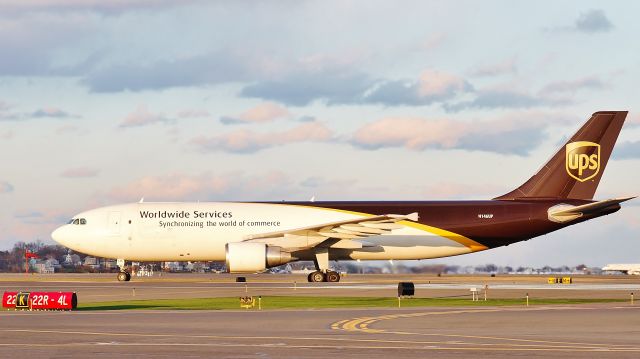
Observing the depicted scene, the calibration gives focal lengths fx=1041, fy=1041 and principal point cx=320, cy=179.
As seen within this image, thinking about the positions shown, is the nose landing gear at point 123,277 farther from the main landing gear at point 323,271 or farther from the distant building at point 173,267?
the distant building at point 173,267

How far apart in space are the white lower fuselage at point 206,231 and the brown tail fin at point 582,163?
729cm

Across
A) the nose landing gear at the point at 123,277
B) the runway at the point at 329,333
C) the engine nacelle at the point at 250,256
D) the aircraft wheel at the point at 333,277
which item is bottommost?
the runway at the point at 329,333

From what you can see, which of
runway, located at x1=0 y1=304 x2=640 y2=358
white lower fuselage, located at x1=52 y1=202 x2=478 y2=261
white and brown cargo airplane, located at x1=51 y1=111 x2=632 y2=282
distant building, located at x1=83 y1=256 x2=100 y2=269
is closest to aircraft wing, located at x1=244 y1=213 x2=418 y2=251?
white and brown cargo airplane, located at x1=51 y1=111 x2=632 y2=282

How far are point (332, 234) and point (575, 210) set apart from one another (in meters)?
16.0

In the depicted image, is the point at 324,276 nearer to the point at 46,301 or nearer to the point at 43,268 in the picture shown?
the point at 46,301

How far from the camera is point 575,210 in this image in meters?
67.9

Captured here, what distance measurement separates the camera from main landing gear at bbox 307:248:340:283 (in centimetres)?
6738

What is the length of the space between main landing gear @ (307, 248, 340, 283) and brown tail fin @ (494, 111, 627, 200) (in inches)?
559

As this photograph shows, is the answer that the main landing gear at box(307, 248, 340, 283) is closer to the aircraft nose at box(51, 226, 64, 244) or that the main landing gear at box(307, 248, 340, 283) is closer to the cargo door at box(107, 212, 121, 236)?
the cargo door at box(107, 212, 121, 236)

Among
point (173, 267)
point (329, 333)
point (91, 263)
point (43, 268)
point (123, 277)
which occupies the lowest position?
point (329, 333)

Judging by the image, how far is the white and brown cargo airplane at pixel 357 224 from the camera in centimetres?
6725

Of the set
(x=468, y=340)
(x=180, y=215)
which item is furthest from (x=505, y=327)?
(x=180, y=215)

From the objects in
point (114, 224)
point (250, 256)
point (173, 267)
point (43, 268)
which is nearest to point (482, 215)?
point (250, 256)

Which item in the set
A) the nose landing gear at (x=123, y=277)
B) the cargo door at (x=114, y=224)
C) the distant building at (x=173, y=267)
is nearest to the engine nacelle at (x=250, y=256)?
the cargo door at (x=114, y=224)
